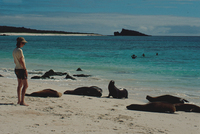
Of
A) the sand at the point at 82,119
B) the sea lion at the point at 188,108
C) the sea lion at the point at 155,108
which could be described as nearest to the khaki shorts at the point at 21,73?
the sand at the point at 82,119

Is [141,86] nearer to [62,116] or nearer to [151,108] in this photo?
[151,108]

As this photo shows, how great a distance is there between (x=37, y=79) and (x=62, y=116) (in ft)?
27.0

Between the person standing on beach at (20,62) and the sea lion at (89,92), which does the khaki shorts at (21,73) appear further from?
the sea lion at (89,92)

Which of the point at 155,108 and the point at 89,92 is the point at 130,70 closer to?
the point at 89,92

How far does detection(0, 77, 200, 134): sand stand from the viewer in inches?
201

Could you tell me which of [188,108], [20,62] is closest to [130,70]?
[188,108]

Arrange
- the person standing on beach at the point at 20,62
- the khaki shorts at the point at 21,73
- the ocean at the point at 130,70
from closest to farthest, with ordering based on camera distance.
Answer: the person standing on beach at the point at 20,62 → the khaki shorts at the point at 21,73 → the ocean at the point at 130,70

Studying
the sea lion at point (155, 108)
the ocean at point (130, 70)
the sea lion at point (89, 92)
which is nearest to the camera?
the sea lion at point (155, 108)

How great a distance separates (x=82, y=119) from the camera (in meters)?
5.88

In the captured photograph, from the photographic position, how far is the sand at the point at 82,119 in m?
5.11

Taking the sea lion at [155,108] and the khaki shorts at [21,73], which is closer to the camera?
the khaki shorts at [21,73]

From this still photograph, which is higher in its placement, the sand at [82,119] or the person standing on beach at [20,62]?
the person standing on beach at [20,62]

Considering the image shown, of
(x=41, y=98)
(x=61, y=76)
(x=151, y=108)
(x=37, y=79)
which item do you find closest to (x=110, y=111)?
(x=151, y=108)

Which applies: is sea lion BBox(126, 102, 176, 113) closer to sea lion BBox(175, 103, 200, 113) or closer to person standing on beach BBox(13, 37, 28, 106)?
sea lion BBox(175, 103, 200, 113)
